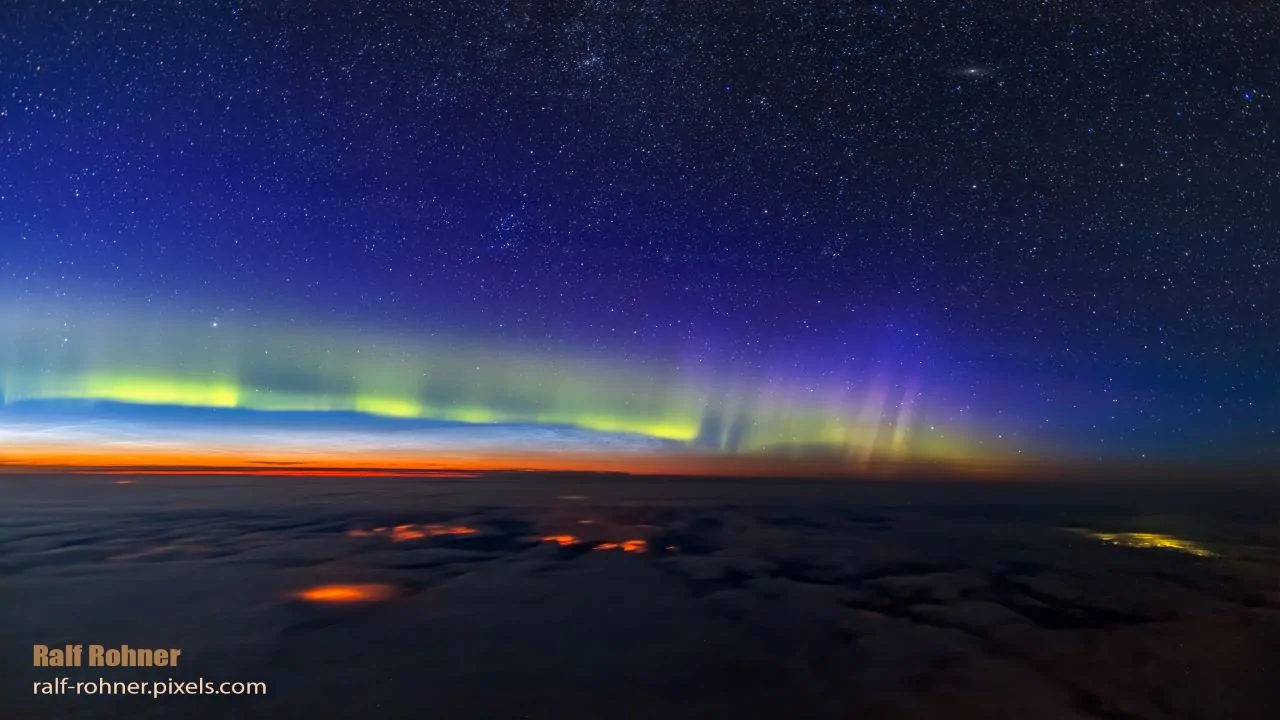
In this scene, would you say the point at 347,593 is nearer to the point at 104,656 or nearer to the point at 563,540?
the point at 104,656

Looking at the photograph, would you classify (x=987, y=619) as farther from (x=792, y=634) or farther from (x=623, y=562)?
(x=623, y=562)

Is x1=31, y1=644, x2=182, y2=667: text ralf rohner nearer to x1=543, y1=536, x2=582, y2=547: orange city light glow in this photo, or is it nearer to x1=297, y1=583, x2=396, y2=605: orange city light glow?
x1=297, y1=583, x2=396, y2=605: orange city light glow

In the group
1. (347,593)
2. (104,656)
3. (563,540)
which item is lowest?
(563,540)

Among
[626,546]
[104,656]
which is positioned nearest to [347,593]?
[104,656]

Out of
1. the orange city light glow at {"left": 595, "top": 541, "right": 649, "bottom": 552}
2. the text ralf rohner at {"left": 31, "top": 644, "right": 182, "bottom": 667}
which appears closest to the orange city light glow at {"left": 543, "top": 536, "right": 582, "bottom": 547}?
the orange city light glow at {"left": 595, "top": 541, "right": 649, "bottom": 552}

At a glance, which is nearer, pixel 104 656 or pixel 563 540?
pixel 104 656

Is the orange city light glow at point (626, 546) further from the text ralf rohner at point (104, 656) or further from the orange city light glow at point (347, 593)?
the text ralf rohner at point (104, 656)
